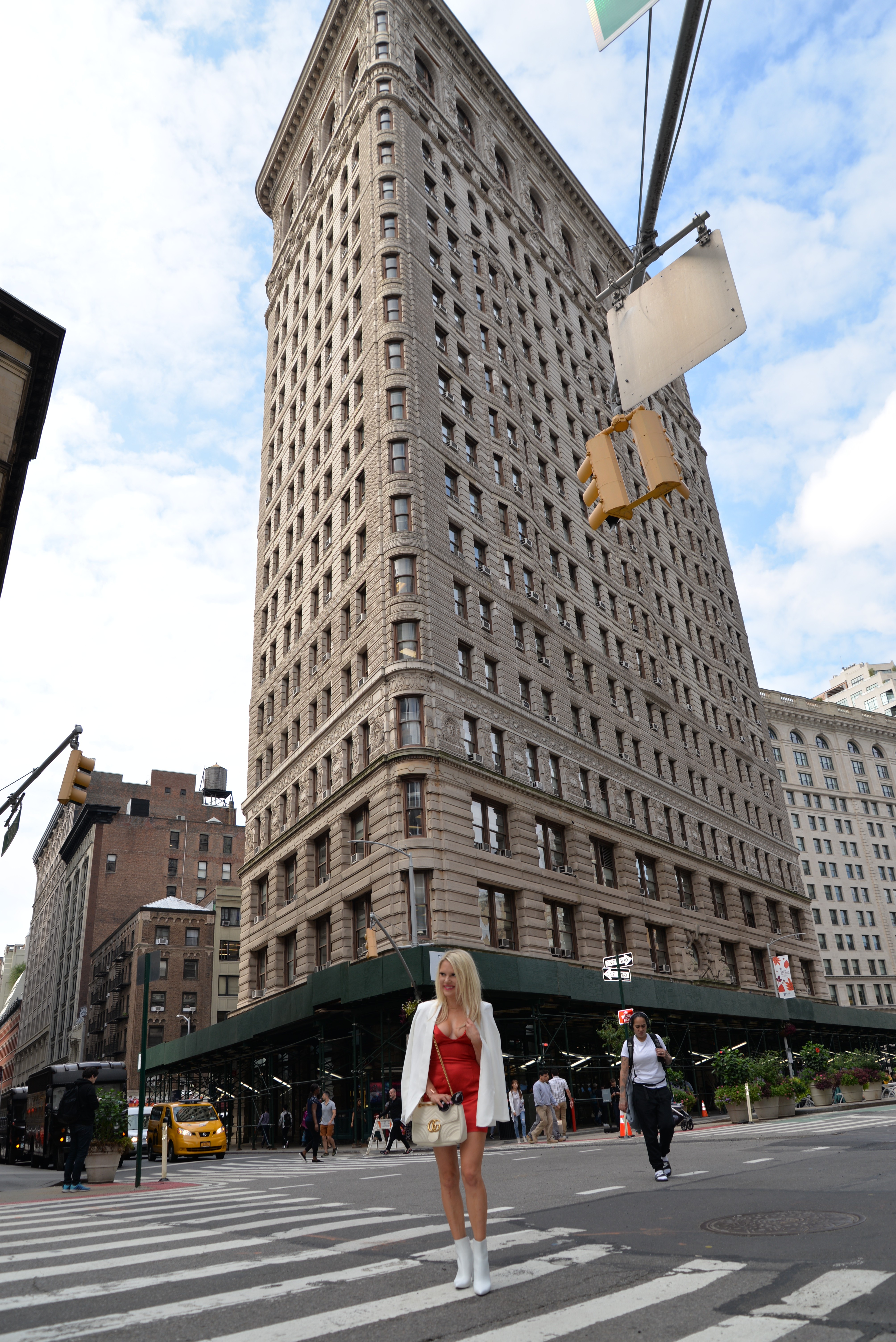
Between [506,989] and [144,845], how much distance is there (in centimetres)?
7577

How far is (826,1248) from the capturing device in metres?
5.90

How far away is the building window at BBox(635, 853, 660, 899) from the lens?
46219mm

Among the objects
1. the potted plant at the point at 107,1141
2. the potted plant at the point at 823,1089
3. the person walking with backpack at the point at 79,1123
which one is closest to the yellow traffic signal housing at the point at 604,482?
the person walking with backpack at the point at 79,1123

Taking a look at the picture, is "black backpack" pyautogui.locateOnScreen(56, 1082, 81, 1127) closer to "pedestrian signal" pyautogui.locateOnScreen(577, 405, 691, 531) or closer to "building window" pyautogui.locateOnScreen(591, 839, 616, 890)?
"pedestrian signal" pyautogui.locateOnScreen(577, 405, 691, 531)

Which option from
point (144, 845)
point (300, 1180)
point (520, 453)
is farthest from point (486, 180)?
point (144, 845)

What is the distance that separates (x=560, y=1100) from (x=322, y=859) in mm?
19345

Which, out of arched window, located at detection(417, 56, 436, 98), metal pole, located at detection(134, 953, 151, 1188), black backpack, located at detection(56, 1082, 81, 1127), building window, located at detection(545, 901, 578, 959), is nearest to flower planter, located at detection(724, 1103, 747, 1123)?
building window, located at detection(545, 901, 578, 959)

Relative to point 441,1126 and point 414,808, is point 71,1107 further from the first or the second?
point 414,808

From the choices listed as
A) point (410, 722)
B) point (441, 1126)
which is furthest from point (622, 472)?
point (410, 722)

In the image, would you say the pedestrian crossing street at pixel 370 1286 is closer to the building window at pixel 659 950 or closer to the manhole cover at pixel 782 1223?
the manhole cover at pixel 782 1223

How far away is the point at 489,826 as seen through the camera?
1449 inches

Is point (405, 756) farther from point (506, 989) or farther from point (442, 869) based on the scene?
point (506, 989)

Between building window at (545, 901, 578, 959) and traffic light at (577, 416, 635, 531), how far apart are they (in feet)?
103

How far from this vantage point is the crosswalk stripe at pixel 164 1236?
770cm
